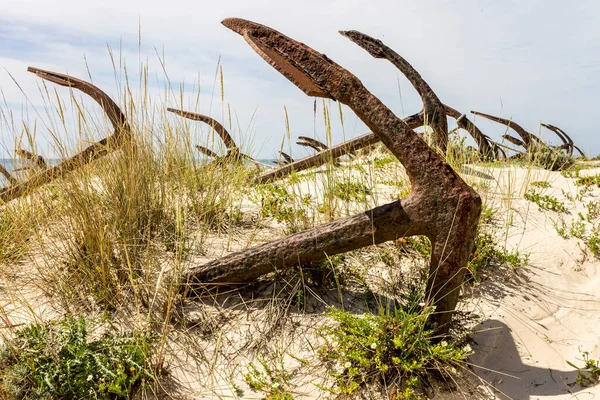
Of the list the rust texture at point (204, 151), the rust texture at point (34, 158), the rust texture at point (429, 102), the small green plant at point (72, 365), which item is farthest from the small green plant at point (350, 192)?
the rust texture at point (34, 158)

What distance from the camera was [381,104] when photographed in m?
2.41

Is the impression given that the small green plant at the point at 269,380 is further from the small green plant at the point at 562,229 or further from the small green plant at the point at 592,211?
the small green plant at the point at 592,211

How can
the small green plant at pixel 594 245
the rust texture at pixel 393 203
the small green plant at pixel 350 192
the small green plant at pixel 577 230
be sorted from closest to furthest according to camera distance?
the rust texture at pixel 393 203 → the small green plant at pixel 594 245 → the small green plant at pixel 577 230 → the small green plant at pixel 350 192

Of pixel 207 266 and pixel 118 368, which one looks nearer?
pixel 118 368

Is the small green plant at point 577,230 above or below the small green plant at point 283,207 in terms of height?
above

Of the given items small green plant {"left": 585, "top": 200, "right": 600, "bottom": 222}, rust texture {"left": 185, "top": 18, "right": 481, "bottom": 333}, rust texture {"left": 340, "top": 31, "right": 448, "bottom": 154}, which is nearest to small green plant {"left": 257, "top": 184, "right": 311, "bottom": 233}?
rust texture {"left": 185, "top": 18, "right": 481, "bottom": 333}

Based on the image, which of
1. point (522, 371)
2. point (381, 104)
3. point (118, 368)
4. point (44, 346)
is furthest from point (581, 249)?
point (44, 346)

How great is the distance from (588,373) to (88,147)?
3.91 metres

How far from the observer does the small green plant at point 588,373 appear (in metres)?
2.68

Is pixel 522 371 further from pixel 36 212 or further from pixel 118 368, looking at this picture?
pixel 36 212

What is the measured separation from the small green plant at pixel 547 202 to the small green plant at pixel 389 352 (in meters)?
2.41

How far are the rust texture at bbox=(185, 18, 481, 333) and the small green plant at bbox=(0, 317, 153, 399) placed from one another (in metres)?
0.95

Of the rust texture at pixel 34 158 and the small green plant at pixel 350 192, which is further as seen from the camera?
the small green plant at pixel 350 192

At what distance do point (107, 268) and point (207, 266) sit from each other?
2.23 ft
